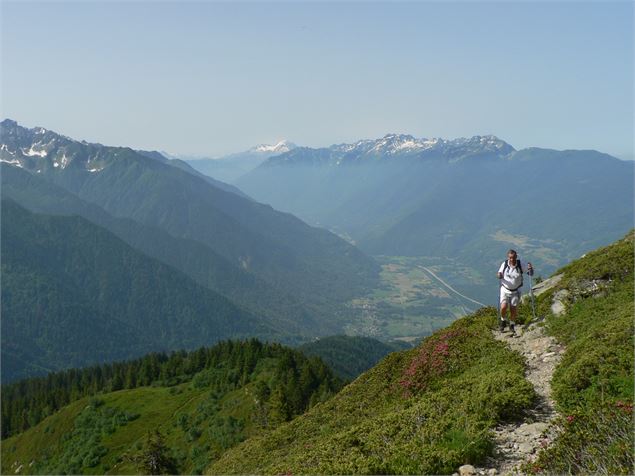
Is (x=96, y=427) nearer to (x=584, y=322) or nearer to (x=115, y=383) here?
(x=115, y=383)

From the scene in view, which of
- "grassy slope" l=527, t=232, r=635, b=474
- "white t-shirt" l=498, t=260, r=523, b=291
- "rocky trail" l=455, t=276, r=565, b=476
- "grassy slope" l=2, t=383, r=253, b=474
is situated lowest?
"grassy slope" l=2, t=383, r=253, b=474

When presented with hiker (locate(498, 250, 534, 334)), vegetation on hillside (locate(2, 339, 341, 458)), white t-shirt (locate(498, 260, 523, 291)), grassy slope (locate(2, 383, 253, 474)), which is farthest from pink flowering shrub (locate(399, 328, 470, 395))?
grassy slope (locate(2, 383, 253, 474))

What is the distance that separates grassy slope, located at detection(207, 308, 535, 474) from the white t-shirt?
340cm

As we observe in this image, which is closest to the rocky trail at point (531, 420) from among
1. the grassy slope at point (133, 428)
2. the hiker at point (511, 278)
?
the hiker at point (511, 278)

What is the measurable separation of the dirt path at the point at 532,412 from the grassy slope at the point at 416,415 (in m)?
0.48

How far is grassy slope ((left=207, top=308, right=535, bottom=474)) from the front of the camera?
14758 mm

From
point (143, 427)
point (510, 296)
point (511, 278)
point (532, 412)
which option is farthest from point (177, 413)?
point (532, 412)

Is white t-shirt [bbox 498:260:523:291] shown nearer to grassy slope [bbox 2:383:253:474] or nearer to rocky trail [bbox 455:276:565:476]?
rocky trail [bbox 455:276:565:476]

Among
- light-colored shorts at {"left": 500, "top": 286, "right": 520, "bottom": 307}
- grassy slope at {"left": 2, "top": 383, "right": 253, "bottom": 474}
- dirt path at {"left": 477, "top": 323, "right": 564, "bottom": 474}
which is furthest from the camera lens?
grassy slope at {"left": 2, "top": 383, "right": 253, "bottom": 474}

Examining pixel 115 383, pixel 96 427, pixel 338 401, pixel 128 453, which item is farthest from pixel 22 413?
pixel 338 401

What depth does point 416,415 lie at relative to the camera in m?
18.2

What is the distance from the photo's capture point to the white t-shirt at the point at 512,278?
24.9 meters

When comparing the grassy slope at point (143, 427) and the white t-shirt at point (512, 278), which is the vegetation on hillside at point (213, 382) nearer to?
the grassy slope at point (143, 427)

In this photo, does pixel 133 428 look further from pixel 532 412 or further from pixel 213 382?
pixel 532 412
